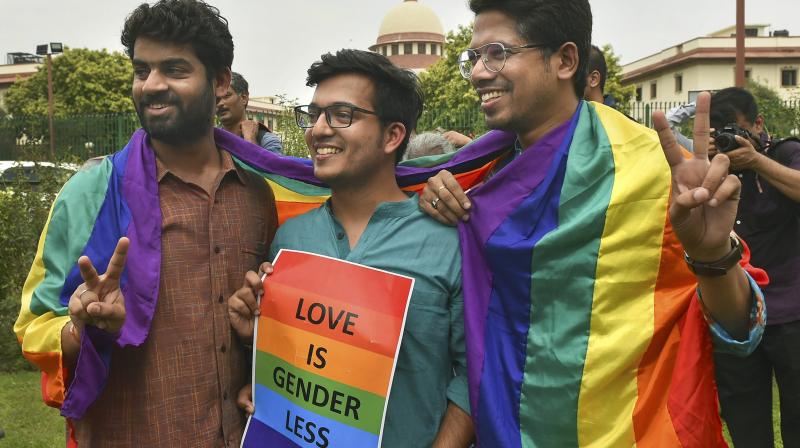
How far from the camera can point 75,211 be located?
230cm

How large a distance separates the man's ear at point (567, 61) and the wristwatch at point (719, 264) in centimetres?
68

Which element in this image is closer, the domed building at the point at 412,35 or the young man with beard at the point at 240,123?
the young man with beard at the point at 240,123

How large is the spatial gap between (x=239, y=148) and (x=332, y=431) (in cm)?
113

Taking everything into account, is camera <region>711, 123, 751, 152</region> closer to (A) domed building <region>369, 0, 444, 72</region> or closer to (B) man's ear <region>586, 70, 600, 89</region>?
(B) man's ear <region>586, 70, 600, 89</region>

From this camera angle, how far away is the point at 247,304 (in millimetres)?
2367

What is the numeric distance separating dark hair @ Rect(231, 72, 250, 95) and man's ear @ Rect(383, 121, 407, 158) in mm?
3513

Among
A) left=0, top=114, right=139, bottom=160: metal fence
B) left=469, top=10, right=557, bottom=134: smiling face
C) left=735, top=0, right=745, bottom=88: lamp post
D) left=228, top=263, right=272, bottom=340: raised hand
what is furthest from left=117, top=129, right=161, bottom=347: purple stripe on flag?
left=0, top=114, right=139, bottom=160: metal fence

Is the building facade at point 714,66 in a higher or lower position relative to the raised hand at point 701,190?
higher

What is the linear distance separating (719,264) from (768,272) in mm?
2498

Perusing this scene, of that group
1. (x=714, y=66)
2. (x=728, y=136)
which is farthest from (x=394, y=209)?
(x=714, y=66)

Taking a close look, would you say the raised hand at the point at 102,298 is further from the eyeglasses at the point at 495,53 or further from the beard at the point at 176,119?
the eyeglasses at the point at 495,53

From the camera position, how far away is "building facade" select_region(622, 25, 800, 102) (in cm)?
3834

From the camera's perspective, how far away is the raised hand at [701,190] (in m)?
1.79

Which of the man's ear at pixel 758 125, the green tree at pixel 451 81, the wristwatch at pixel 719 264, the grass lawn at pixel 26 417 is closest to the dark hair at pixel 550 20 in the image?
the wristwatch at pixel 719 264
